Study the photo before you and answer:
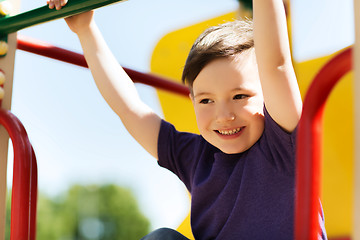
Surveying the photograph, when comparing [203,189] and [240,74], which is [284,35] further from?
[203,189]

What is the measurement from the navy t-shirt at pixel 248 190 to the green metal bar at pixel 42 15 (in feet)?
1.16

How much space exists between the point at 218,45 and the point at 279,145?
215 millimetres

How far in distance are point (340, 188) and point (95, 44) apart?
75 cm

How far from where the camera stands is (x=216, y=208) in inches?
38.9

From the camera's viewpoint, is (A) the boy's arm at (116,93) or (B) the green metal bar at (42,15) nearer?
(B) the green metal bar at (42,15)

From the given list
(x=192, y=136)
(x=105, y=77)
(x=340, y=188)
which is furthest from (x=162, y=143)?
(x=340, y=188)

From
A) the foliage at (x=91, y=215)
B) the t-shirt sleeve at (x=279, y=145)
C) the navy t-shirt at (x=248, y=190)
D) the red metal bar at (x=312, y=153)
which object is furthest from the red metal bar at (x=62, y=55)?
the foliage at (x=91, y=215)

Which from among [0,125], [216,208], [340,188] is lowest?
[340,188]

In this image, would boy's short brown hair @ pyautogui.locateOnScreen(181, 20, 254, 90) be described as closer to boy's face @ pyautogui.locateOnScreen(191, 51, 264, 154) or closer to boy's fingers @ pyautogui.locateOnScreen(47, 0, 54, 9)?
boy's face @ pyautogui.locateOnScreen(191, 51, 264, 154)

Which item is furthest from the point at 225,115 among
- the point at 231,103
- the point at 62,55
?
the point at 62,55

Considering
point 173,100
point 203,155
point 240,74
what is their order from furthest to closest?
point 173,100
point 203,155
point 240,74

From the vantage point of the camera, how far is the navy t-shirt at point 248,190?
2.97ft

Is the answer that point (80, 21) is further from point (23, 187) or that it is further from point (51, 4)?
point (23, 187)

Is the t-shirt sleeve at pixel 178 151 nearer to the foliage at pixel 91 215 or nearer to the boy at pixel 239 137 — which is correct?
the boy at pixel 239 137
